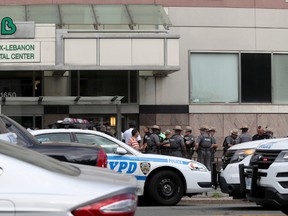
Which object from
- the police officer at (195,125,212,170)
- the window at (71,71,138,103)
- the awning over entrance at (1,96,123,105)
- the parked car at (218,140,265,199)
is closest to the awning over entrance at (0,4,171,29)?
the window at (71,71,138,103)

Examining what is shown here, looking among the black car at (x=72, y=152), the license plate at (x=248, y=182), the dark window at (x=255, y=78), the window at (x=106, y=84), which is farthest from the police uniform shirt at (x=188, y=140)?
the black car at (x=72, y=152)

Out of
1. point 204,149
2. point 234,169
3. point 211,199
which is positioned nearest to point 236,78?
point 204,149

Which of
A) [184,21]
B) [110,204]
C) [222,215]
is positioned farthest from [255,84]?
[110,204]

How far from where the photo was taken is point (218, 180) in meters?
12.1

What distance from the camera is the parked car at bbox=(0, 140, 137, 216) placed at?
3.99 metres

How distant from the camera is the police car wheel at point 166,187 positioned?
12539 mm

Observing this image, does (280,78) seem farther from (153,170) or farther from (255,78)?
(153,170)

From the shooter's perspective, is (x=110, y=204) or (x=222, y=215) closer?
(x=110, y=204)

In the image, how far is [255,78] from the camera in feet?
75.6

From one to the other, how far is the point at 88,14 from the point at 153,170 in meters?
10.4

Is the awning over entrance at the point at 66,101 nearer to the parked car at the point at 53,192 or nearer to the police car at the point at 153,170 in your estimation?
the police car at the point at 153,170

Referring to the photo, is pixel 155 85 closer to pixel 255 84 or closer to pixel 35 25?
pixel 255 84

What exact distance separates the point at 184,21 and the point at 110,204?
19.0 metres

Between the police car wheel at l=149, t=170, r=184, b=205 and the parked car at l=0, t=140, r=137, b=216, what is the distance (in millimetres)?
8157
